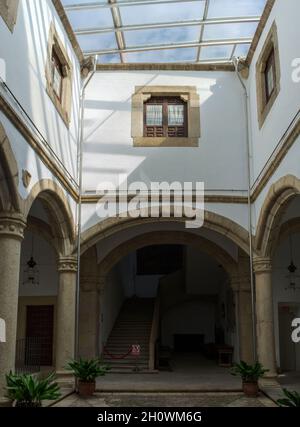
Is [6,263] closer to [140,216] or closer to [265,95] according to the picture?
[140,216]

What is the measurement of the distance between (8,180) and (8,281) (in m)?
1.40

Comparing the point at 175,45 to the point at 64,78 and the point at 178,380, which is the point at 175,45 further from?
the point at 178,380

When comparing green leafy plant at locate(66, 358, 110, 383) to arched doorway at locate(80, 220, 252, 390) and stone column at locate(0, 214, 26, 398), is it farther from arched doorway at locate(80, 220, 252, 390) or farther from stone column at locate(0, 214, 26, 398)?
arched doorway at locate(80, 220, 252, 390)

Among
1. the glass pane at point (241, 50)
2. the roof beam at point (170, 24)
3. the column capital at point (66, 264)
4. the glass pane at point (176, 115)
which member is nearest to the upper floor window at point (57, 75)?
the roof beam at point (170, 24)

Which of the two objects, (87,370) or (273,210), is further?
(273,210)

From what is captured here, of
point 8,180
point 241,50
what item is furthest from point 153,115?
point 8,180

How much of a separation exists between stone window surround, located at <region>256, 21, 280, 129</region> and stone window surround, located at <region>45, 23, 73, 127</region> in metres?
3.86

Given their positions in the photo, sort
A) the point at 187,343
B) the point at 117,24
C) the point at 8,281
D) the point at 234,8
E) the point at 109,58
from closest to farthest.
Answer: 1. the point at 8,281
2. the point at 234,8
3. the point at 117,24
4. the point at 109,58
5. the point at 187,343

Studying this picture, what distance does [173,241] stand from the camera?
46.7ft

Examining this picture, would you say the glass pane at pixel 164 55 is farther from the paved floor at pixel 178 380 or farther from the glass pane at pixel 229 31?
the paved floor at pixel 178 380

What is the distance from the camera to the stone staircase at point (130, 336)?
1446 centimetres

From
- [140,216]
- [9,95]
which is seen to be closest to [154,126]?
[140,216]

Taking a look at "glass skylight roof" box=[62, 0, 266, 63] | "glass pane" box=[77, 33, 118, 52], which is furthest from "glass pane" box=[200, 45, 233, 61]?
"glass pane" box=[77, 33, 118, 52]

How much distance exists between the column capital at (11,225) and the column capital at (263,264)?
5.36m
